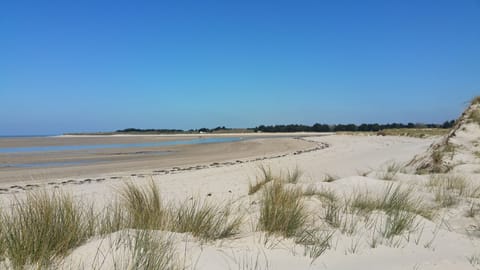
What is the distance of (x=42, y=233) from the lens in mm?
2924

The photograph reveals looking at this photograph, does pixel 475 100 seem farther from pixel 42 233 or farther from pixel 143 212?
pixel 42 233

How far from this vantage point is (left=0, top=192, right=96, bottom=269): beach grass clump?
8.71 ft

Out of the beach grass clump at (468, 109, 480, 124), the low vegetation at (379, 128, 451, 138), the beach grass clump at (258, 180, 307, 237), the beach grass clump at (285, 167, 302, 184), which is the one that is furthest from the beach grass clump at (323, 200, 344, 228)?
the low vegetation at (379, 128, 451, 138)

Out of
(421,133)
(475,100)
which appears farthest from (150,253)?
(421,133)

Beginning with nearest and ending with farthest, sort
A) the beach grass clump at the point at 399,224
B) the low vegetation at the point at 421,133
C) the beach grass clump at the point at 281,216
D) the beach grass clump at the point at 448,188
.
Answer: the beach grass clump at the point at 281,216 < the beach grass clump at the point at 399,224 < the beach grass clump at the point at 448,188 < the low vegetation at the point at 421,133

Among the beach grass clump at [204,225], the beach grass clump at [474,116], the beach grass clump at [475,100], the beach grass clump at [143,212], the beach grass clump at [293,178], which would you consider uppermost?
the beach grass clump at [475,100]

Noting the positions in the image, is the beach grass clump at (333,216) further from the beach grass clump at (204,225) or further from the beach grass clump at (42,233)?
the beach grass clump at (42,233)

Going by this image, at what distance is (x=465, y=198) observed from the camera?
5.89 m

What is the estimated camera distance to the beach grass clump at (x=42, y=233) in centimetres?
266

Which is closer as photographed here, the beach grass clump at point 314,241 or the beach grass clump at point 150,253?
the beach grass clump at point 150,253

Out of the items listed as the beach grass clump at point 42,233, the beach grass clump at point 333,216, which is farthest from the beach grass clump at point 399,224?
the beach grass clump at point 42,233

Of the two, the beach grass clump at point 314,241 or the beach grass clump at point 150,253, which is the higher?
the beach grass clump at point 150,253

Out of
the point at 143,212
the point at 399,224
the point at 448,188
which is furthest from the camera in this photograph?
the point at 448,188

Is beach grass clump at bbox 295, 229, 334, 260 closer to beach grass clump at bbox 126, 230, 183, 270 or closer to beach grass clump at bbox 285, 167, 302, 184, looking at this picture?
beach grass clump at bbox 126, 230, 183, 270
